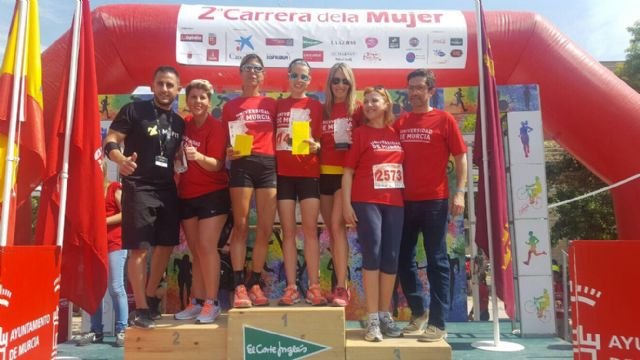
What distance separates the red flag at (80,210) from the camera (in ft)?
10.4

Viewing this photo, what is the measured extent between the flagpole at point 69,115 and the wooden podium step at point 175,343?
0.76 meters

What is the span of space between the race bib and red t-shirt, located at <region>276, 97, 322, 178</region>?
0.42 m

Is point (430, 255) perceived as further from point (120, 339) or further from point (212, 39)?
point (212, 39)

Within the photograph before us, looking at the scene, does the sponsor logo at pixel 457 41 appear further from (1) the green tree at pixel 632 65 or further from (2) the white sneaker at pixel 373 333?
(1) the green tree at pixel 632 65

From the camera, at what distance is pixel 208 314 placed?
326cm

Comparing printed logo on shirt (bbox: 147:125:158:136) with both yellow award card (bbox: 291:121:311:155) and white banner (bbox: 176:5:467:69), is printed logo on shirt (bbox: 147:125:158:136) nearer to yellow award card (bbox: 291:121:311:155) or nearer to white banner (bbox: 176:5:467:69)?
yellow award card (bbox: 291:121:311:155)

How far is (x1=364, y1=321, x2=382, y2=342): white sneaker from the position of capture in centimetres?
310

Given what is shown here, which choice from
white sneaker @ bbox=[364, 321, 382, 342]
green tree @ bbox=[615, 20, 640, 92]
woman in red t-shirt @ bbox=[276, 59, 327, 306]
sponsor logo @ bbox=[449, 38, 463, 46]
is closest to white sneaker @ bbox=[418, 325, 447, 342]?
white sneaker @ bbox=[364, 321, 382, 342]

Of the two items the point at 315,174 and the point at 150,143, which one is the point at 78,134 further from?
the point at 315,174

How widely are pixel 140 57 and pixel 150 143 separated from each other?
2746mm

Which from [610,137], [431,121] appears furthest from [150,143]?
[610,137]

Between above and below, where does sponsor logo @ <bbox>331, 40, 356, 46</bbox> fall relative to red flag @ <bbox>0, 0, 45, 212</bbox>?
above

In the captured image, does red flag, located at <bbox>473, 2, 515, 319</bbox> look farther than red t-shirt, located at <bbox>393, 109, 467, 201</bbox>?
Yes

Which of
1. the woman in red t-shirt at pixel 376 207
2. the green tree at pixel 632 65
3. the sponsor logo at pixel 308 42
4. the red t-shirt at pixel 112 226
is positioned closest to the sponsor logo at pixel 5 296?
the woman in red t-shirt at pixel 376 207
